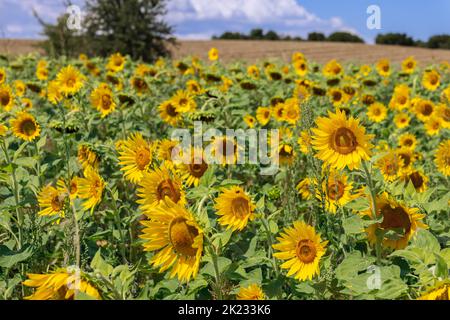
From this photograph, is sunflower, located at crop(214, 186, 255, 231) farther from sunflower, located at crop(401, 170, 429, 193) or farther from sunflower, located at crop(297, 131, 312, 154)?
sunflower, located at crop(401, 170, 429, 193)

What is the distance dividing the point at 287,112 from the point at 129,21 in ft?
54.8

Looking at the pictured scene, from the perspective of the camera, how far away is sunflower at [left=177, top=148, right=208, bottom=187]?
7.84 ft

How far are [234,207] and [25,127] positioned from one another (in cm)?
179

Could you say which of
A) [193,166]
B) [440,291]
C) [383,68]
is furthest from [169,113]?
[383,68]

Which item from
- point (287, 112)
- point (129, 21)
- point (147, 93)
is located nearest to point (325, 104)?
point (287, 112)

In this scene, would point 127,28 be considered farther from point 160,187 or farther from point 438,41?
point 438,41

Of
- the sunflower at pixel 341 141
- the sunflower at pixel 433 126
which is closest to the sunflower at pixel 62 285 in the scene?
the sunflower at pixel 341 141

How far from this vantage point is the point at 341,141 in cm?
187

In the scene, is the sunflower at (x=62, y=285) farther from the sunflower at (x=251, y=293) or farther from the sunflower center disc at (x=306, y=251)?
the sunflower center disc at (x=306, y=251)

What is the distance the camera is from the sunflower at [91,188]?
225 cm

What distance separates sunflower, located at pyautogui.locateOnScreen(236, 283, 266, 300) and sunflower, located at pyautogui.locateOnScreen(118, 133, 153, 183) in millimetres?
781

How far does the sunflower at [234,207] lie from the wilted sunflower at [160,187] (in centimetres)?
17
